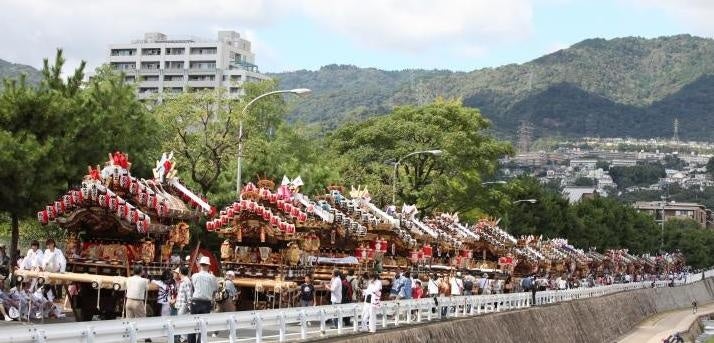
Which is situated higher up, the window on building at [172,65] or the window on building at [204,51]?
the window on building at [204,51]

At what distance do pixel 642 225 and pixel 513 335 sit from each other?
13233 centimetres

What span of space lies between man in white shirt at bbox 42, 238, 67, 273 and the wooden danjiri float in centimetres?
31

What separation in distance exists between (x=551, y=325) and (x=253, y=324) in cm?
3252

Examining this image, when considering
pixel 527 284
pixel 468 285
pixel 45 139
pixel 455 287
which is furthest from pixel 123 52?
pixel 45 139

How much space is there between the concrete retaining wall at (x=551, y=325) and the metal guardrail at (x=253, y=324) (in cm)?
94

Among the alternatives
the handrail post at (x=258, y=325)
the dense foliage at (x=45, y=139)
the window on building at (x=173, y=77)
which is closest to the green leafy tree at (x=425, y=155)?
the dense foliage at (x=45, y=139)

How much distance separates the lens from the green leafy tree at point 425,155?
77500 millimetres

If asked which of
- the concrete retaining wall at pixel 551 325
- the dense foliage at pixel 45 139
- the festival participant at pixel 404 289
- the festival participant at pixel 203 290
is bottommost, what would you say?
the concrete retaining wall at pixel 551 325

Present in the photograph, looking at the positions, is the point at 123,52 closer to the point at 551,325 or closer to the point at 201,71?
the point at 201,71

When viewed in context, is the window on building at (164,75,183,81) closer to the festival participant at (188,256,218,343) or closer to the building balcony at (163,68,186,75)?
the building balcony at (163,68,186,75)

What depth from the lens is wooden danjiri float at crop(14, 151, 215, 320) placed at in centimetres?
2819

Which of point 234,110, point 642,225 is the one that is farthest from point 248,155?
point 642,225

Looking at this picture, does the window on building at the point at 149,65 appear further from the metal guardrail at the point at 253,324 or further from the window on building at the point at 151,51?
the metal guardrail at the point at 253,324

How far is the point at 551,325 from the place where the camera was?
52.9 metres
